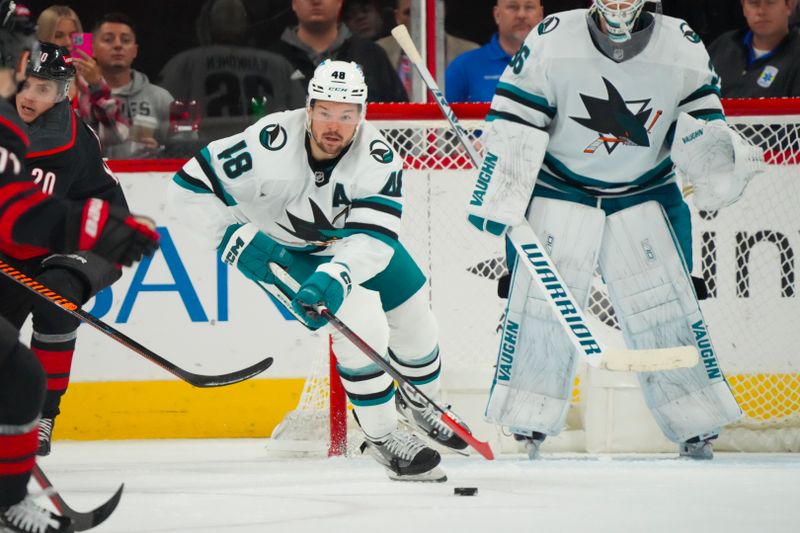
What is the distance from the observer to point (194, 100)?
4.72 meters

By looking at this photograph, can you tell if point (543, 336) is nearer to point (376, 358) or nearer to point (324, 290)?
point (376, 358)

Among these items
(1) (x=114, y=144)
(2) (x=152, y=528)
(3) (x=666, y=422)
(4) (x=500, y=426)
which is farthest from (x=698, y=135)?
(1) (x=114, y=144)

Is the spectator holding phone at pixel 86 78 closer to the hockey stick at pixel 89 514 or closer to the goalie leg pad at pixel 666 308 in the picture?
the goalie leg pad at pixel 666 308

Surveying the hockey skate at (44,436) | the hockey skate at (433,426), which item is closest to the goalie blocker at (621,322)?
the hockey skate at (433,426)

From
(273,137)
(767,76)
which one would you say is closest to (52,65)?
(273,137)

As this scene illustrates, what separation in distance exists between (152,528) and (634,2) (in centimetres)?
185

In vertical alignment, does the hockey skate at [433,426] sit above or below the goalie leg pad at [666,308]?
below

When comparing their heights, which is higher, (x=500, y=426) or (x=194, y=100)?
(x=194, y=100)

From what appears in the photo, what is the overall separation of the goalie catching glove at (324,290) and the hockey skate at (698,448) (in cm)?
115

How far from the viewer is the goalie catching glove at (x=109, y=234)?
2.35 metres

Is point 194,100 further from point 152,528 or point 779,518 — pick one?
point 779,518

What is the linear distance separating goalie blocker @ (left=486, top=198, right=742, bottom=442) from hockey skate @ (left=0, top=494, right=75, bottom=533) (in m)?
1.61

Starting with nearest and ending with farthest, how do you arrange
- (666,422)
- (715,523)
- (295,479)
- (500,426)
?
(715,523) < (295,479) < (666,422) < (500,426)

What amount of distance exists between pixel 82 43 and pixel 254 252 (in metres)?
1.50
